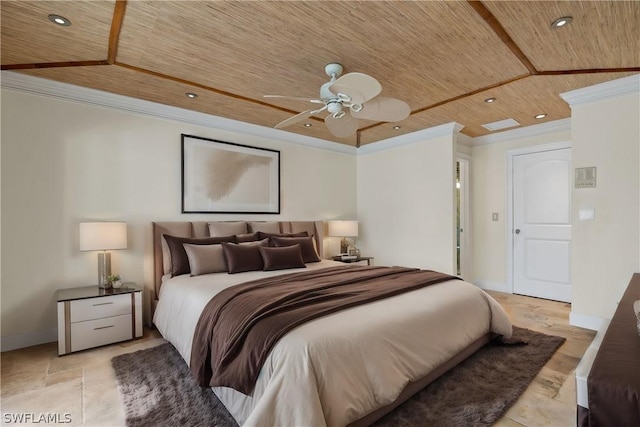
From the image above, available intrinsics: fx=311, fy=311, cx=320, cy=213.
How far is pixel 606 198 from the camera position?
307 centimetres

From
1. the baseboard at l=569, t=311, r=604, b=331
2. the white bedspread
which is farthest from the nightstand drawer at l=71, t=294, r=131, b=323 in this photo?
the baseboard at l=569, t=311, r=604, b=331

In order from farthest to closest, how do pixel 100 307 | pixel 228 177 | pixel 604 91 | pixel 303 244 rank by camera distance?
1. pixel 228 177
2. pixel 303 244
3. pixel 604 91
4. pixel 100 307

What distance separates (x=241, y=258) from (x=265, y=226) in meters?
1.01

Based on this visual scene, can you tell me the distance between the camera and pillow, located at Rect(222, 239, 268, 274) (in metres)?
3.06

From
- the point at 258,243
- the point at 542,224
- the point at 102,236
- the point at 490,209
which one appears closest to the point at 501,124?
the point at 490,209

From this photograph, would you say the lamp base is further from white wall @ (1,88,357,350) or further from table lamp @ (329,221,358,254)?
table lamp @ (329,221,358,254)

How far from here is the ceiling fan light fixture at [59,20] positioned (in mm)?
1941

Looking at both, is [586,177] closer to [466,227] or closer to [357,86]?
[466,227]

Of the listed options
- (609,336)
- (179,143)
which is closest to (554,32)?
(609,336)

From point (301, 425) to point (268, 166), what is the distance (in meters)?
3.42

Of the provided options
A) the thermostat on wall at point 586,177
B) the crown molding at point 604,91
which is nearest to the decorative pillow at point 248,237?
the thermostat on wall at point 586,177

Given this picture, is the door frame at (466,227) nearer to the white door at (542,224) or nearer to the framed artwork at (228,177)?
the white door at (542,224)

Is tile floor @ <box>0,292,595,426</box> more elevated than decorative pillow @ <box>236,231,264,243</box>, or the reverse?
decorative pillow @ <box>236,231,264,243</box>

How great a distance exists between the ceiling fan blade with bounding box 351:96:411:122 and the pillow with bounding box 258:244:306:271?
1560mm
